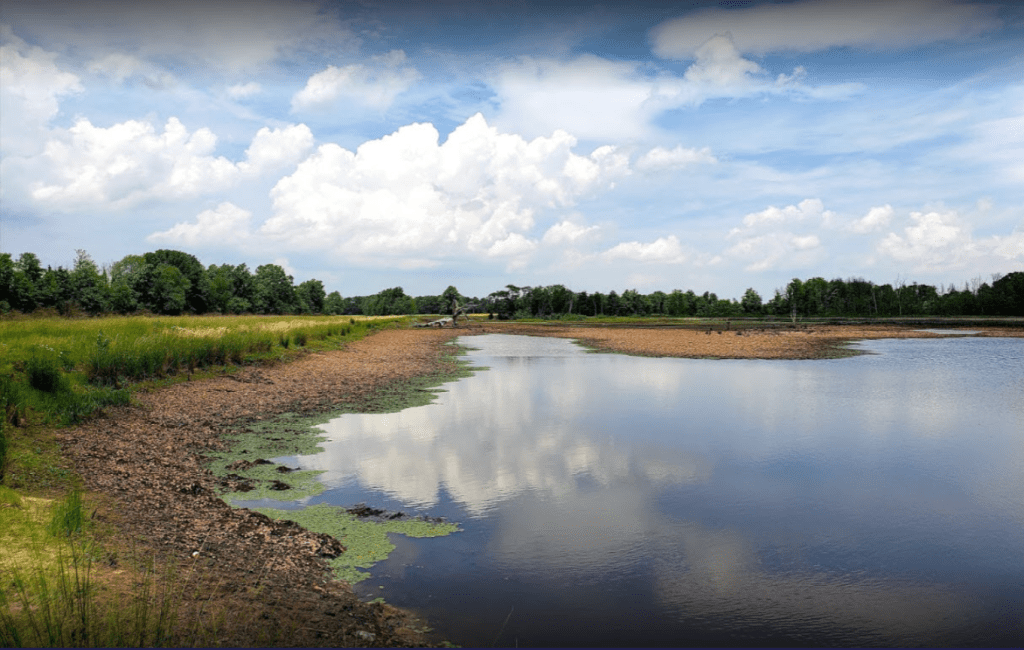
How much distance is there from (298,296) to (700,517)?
480ft

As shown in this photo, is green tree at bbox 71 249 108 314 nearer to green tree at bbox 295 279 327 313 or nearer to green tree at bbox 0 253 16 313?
green tree at bbox 0 253 16 313

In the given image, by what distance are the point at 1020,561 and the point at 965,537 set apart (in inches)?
34.7

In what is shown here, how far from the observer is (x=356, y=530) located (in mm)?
9164

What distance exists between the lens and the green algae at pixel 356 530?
797cm

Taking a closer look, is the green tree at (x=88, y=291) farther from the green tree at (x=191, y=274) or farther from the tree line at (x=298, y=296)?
the green tree at (x=191, y=274)

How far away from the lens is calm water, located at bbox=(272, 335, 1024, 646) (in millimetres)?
6688

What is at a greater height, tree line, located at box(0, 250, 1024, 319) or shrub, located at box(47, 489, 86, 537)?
tree line, located at box(0, 250, 1024, 319)

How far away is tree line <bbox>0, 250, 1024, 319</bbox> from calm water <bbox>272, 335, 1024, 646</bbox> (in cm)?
4904

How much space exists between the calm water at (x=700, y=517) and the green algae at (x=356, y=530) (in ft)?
0.89

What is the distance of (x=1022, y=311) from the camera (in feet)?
359

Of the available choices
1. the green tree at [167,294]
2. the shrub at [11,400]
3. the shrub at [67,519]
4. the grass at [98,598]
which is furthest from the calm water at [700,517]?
the green tree at [167,294]

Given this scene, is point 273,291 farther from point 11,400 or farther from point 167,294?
point 11,400

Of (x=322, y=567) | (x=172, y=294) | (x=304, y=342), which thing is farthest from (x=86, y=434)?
(x=172, y=294)

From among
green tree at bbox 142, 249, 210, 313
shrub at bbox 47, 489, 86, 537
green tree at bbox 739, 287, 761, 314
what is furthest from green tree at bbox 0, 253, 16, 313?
green tree at bbox 739, 287, 761, 314
